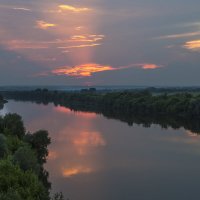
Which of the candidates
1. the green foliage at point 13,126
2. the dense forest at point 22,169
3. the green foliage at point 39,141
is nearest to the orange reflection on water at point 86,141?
the green foliage at point 39,141

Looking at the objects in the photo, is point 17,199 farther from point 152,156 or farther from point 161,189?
point 152,156

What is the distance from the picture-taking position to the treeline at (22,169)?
503 inches

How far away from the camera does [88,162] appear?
76.0 ft

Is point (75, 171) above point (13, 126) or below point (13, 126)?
below

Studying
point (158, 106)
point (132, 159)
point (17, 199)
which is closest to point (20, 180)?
point (17, 199)

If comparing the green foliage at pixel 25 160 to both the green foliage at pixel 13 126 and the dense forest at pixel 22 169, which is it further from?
the green foliage at pixel 13 126

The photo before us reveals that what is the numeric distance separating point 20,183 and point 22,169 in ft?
7.01

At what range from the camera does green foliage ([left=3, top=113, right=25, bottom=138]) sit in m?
24.2

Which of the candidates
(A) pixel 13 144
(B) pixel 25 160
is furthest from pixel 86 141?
(B) pixel 25 160

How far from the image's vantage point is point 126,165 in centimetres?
2227

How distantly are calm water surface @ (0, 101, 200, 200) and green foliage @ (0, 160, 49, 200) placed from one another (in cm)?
308

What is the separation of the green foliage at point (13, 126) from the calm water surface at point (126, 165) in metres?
2.28

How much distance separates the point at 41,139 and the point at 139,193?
7370 millimetres

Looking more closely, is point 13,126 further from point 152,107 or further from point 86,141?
point 152,107
